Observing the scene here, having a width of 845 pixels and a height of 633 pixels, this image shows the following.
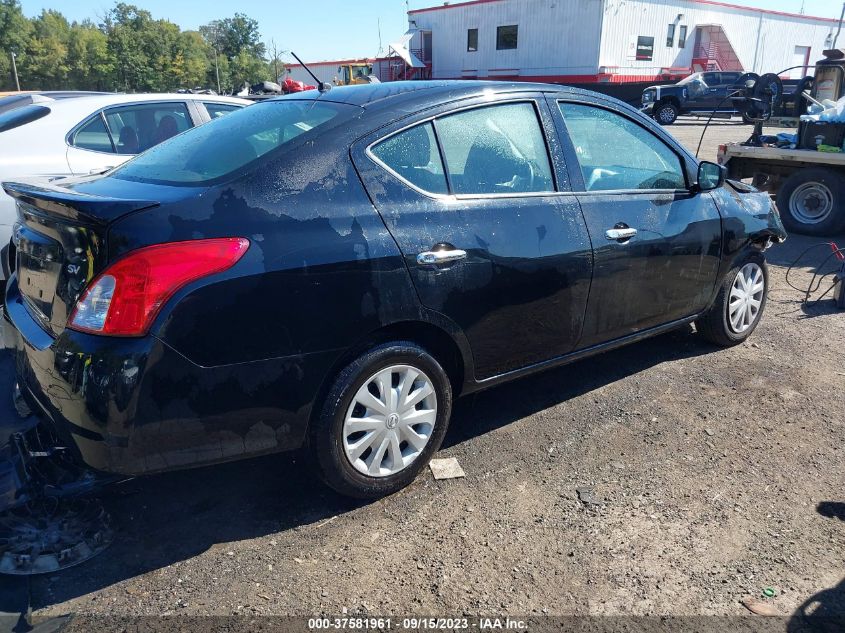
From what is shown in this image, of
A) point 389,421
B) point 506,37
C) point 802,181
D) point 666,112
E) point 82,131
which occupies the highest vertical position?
point 506,37

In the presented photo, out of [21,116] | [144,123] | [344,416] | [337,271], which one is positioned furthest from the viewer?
[144,123]

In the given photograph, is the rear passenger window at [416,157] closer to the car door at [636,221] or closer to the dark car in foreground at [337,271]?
the dark car in foreground at [337,271]

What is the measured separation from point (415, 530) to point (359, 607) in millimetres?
500

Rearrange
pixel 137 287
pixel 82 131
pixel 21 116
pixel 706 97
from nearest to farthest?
→ 1. pixel 137 287
2. pixel 21 116
3. pixel 82 131
4. pixel 706 97

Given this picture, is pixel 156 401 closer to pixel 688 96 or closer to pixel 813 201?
pixel 813 201

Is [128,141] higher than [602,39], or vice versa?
[602,39]

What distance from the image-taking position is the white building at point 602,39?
3180 cm

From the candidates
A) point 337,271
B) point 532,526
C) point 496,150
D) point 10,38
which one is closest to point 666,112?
point 496,150

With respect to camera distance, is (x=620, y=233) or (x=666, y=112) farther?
(x=666, y=112)

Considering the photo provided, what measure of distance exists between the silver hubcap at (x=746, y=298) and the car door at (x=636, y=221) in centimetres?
45

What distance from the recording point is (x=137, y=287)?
232 centimetres

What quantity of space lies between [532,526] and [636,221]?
1809 millimetres

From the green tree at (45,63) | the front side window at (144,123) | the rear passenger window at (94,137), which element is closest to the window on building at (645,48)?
the front side window at (144,123)

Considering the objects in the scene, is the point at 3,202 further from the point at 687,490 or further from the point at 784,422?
the point at 784,422
